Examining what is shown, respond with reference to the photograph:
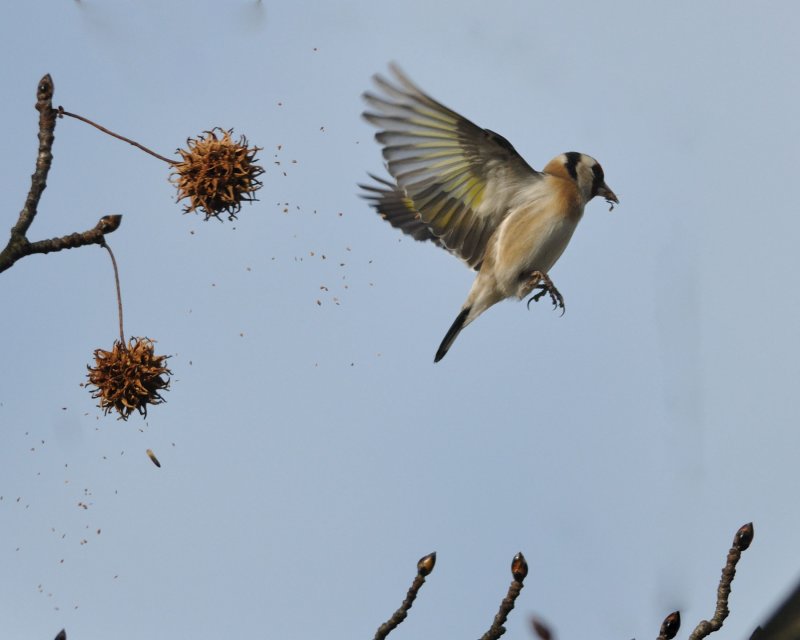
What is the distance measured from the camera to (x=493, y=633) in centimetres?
357

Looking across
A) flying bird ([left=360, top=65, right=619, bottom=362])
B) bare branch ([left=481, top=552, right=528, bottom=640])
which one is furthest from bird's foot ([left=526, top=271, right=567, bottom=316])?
bare branch ([left=481, top=552, right=528, bottom=640])

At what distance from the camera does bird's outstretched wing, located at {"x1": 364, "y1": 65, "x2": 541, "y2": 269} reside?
5.99m

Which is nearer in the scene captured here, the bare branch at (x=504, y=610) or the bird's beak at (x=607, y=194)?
the bare branch at (x=504, y=610)

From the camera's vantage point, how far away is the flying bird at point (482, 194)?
6133 millimetres

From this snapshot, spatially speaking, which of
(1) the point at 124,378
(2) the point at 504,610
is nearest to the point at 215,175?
(1) the point at 124,378

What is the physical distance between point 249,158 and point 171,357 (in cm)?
111

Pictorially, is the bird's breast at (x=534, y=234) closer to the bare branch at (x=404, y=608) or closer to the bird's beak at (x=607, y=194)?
the bird's beak at (x=607, y=194)

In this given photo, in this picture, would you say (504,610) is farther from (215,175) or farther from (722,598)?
(215,175)

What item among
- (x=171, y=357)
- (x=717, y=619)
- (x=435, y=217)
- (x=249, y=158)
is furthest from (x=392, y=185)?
(x=717, y=619)

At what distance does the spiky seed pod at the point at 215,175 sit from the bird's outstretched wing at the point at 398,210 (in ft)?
8.09

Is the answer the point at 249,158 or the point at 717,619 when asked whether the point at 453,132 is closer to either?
the point at 249,158

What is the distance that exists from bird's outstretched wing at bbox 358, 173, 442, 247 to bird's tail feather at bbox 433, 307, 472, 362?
2.35 ft

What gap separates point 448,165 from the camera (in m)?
6.39

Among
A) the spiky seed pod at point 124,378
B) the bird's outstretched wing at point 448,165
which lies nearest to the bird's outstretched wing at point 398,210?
the bird's outstretched wing at point 448,165
